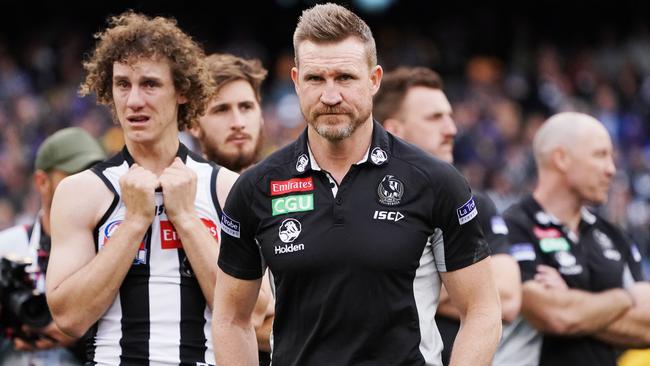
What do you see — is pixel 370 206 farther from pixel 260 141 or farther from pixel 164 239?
pixel 260 141

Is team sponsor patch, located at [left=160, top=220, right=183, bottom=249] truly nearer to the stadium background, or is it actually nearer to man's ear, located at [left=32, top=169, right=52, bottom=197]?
man's ear, located at [left=32, top=169, right=52, bottom=197]

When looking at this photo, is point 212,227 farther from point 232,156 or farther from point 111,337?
point 232,156

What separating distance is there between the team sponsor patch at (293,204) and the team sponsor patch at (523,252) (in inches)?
114

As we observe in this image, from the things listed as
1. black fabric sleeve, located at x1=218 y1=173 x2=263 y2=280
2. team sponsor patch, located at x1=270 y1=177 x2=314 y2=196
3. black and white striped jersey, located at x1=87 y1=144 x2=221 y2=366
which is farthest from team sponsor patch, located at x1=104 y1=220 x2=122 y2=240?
team sponsor patch, located at x1=270 y1=177 x2=314 y2=196

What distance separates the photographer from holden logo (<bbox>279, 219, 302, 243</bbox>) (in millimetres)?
4527

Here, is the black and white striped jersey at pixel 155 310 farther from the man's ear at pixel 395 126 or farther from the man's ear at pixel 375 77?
the man's ear at pixel 395 126

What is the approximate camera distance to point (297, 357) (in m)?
4.55

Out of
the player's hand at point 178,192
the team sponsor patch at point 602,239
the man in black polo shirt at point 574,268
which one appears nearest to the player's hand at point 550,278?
the man in black polo shirt at point 574,268

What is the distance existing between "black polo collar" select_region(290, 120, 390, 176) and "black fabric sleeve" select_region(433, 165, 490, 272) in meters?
0.25

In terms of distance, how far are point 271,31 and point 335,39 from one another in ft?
64.4

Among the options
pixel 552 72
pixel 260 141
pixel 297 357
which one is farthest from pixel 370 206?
pixel 552 72

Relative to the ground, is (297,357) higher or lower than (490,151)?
lower

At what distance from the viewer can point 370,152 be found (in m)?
4.66

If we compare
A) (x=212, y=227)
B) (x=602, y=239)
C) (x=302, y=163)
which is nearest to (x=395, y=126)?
(x=602, y=239)
